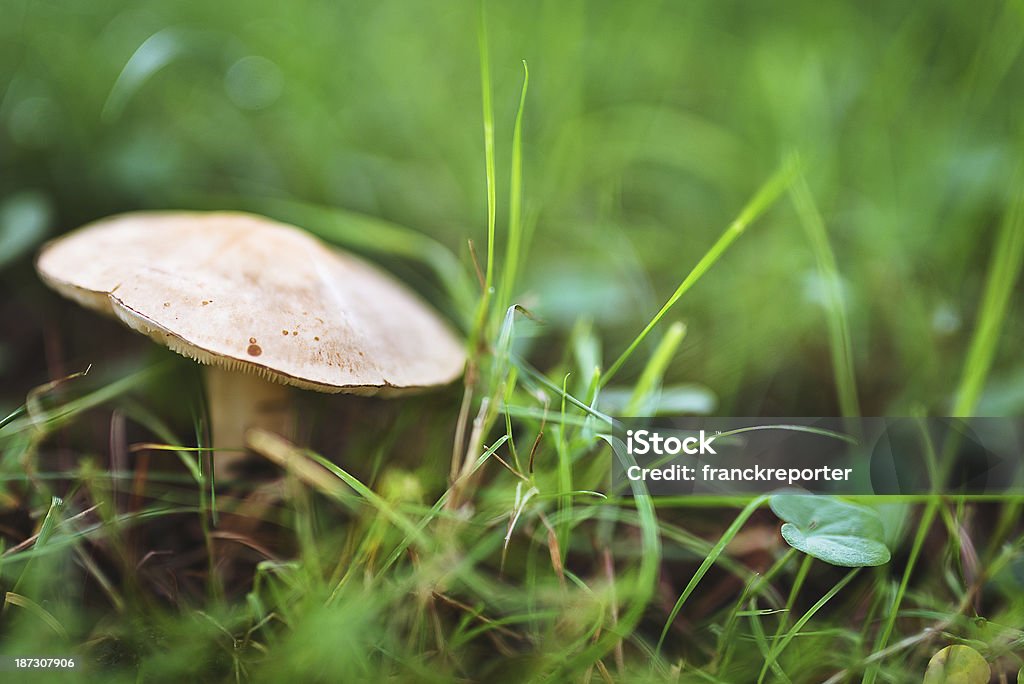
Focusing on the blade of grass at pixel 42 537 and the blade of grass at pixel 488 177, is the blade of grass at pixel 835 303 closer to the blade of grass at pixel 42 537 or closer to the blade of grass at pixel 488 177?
the blade of grass at pixel 488 177

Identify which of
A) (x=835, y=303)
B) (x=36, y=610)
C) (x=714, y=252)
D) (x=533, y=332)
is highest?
Result: (x=714, y=252)

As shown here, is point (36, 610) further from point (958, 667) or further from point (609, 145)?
point (609, 145)

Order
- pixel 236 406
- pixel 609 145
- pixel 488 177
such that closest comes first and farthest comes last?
1. pixel 488 177
2. pixel 236 406
3. pixel 609 145

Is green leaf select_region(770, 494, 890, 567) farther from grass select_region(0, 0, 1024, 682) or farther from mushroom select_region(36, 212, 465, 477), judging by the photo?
mushroom select_region(36, 212, 465, 477)

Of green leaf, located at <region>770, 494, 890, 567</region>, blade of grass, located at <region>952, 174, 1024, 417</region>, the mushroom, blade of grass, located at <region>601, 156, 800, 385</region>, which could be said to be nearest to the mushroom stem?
the mushroom

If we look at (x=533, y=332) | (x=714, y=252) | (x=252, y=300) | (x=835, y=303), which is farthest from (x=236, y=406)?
(x=835, y=303)

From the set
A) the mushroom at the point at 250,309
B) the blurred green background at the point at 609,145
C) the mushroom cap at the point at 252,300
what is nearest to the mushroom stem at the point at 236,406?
the mushroom at the point at 250,309
